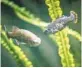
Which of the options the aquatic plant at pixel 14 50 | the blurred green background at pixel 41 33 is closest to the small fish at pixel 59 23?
the blurred green background at pixel 41 33

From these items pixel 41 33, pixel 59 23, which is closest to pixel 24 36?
pixel 41 33

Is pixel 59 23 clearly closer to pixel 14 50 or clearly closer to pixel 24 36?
pixel 24 36

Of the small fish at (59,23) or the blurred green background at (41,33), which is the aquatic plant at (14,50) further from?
the small fish at (59,23)

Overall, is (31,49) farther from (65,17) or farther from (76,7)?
(76,7)

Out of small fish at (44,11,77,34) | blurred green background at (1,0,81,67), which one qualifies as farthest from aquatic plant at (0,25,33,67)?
small fish at (44,11,77,34)

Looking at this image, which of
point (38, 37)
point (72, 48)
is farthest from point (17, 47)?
point (72, 48)
